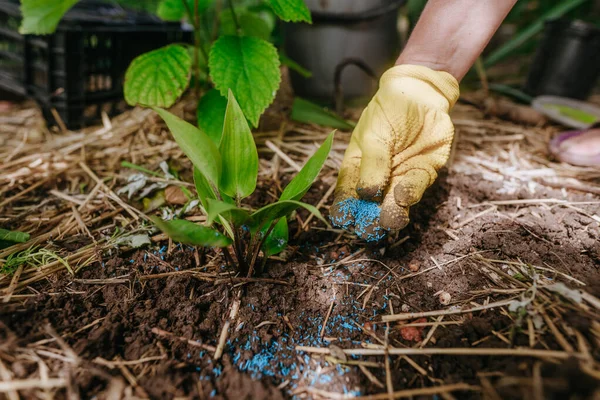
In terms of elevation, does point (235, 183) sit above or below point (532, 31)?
below

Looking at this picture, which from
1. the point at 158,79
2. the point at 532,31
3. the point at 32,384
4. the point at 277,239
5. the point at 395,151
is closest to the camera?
the point at 32,384

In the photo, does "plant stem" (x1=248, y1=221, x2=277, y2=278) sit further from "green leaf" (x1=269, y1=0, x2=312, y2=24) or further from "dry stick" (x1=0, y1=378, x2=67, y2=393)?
"green leaf" (x1=269, y1=0, x2=312, y2=24)

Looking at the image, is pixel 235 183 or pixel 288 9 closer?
pixel 235 183

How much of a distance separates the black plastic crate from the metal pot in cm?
66

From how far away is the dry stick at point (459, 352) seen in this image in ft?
2.76

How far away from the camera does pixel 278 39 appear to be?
277cm

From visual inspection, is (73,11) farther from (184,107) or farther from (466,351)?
(466,351)

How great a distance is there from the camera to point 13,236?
1.19m

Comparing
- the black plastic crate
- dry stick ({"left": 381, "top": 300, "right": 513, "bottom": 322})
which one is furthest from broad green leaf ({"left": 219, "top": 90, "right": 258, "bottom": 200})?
the black plastic crate

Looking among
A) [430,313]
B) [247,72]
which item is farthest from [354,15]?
[430,313]

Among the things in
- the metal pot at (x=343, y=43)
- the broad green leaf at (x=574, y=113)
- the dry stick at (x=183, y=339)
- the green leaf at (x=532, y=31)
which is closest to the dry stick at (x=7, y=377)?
the dry stick at (x=183, y=339)

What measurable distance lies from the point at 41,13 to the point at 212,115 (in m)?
0.63

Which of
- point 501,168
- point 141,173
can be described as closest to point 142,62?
point 141,173

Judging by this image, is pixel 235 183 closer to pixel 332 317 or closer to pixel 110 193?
pixel 332 317
